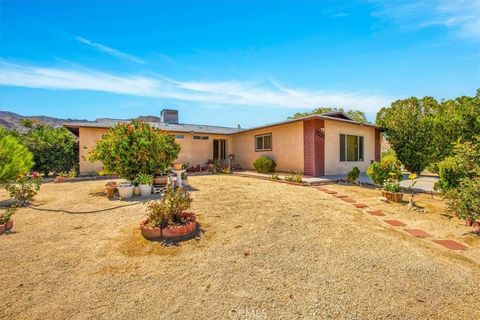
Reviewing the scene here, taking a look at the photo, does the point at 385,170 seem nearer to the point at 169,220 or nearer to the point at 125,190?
the point at 169,220

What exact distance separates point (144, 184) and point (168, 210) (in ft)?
12.9

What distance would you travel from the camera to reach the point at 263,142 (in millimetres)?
15273

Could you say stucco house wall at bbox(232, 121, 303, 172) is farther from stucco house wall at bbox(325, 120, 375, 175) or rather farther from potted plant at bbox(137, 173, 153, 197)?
potted plant at bbox(137, 173, 153, 197)

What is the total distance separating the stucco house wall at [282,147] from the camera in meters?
12.6

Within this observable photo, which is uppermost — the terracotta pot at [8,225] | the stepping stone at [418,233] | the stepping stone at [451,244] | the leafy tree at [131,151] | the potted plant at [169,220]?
the leafy tree at [131,151]

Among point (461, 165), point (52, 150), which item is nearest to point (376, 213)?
point (461, 165)

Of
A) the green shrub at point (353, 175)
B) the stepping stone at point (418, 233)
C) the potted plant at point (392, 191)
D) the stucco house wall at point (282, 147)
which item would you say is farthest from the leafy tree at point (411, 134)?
the stepping stone at point (418, 233)

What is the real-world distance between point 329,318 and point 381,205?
5.55m

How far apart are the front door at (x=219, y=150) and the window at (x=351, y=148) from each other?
891 centimetres

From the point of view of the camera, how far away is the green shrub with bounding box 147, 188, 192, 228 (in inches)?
161

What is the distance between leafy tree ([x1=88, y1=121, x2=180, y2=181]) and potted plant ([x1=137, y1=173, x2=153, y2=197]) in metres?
0.34

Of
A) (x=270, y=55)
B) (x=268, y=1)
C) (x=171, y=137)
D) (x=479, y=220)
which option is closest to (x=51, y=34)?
(x=171, y=137)

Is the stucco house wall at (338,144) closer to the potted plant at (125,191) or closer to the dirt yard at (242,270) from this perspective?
the dirt yard at (242,270)

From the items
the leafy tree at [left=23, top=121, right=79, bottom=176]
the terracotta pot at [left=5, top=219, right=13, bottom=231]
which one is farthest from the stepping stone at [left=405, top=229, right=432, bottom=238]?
the leafy tree at [left=23, top=121, right=79, bottom=176]
